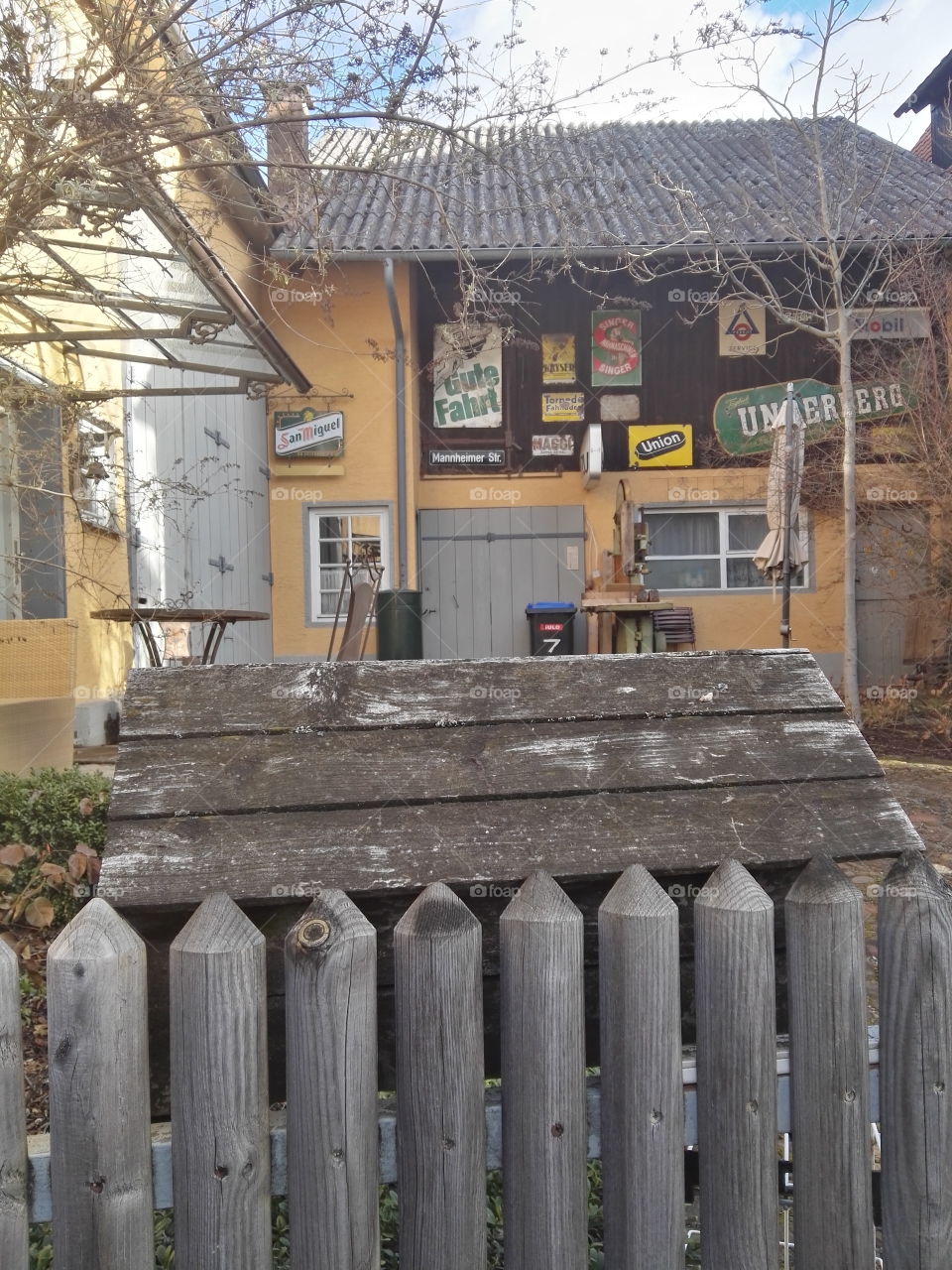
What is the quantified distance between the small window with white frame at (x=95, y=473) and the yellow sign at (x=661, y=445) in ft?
22.1

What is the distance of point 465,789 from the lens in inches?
→ 53.1

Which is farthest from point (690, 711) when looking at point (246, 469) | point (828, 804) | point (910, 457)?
point (246, 469)

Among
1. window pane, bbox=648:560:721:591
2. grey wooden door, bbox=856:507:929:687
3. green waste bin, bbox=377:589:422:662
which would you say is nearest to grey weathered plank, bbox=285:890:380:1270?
green waste bin, bbox=377:589:422:662

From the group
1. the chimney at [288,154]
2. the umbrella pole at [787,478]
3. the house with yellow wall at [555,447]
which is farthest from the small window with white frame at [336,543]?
the chimney at [288,154]

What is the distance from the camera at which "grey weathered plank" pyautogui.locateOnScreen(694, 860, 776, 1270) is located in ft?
3.93

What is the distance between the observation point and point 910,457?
8898 millimetres

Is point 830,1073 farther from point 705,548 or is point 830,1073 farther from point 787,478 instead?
point 705,548

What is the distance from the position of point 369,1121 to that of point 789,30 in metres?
8.56

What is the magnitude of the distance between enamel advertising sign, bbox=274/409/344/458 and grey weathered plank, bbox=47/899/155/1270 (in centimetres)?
1014

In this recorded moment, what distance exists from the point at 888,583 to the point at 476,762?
10331 mm

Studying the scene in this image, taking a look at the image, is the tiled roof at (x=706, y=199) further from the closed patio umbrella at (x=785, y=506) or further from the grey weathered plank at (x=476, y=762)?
the grey weathered plank at (x=476, y=762)

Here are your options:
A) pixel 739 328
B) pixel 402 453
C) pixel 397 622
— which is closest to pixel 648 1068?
pixel 397 622

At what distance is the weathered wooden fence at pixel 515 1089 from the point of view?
43.3 inches

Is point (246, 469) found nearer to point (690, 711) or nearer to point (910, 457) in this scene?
point (910, 457)
